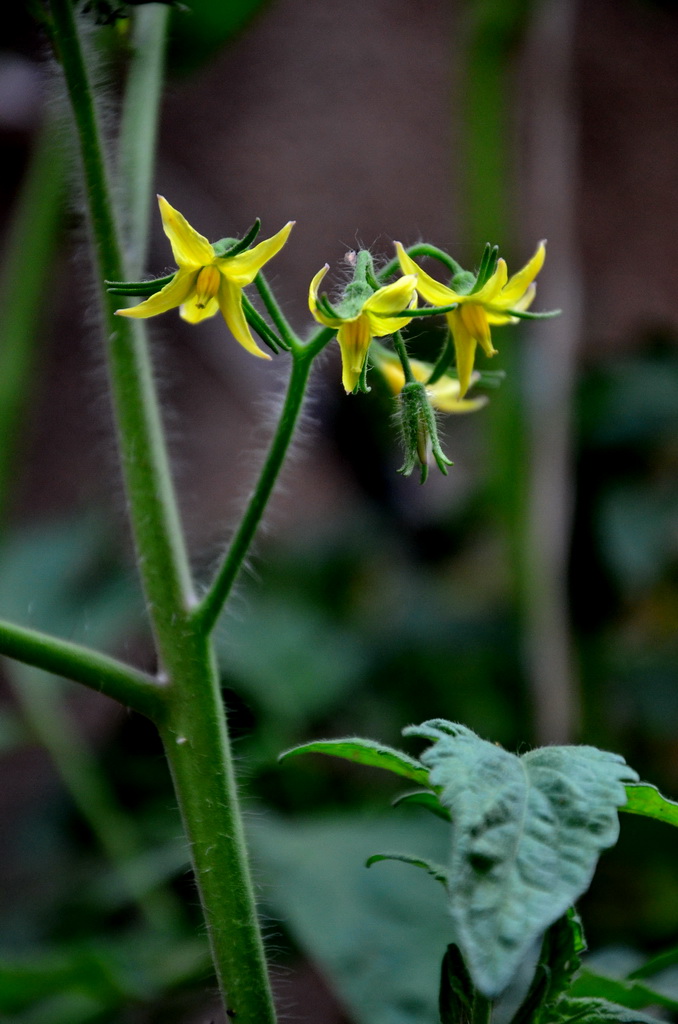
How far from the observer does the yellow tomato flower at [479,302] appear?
19.8 inches

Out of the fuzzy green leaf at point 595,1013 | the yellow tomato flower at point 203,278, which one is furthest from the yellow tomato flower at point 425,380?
the fuzzy green leaf at point 595,1013

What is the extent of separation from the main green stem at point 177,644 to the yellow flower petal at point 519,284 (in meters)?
0.23

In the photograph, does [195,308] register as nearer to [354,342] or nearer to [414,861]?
[354,342]

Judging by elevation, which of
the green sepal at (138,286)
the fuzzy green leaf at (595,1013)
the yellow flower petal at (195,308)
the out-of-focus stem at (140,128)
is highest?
the out-of-focus stem at (140,128)

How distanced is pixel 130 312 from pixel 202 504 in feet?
5.74

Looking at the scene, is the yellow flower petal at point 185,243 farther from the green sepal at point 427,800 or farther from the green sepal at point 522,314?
the green sepal at point 427,800

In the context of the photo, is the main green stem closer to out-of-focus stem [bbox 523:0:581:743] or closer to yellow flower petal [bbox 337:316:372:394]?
yellow flower petal [bbox 337:316:372:394]

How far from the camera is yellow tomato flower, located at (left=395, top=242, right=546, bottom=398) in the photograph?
0.50 meters

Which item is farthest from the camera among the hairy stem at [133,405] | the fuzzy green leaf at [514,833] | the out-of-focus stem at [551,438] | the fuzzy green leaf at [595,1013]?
the out-of-focus stem at [551,438]

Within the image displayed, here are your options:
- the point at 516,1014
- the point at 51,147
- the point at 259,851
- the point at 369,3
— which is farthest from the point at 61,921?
the point at 369,3

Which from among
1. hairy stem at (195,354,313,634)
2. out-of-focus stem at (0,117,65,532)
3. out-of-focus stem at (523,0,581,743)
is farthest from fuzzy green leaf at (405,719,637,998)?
out-of-focus stem at (0,117,65,532)

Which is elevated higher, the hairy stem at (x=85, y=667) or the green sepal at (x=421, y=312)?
the green sepal at (x=421, y=312)

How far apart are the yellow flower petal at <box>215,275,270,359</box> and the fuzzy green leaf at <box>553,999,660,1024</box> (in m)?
0.37

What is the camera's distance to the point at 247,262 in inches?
18.9
